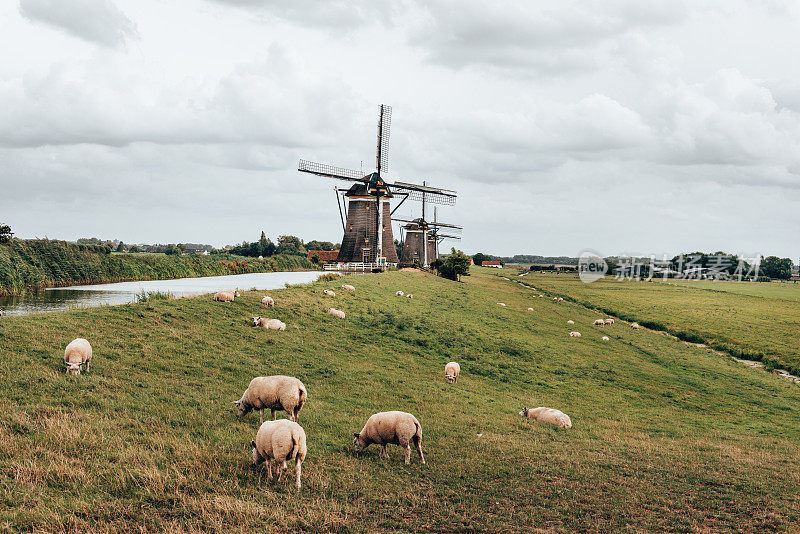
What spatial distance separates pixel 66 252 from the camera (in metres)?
44.5

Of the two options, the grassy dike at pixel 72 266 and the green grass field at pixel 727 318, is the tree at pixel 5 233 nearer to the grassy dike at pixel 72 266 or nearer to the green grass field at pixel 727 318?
the grassy dike at pixel 72 266

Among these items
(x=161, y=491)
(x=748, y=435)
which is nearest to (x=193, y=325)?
(x=161, y=491)

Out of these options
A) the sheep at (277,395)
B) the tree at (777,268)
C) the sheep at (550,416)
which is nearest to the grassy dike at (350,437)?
the sheep at (277,395)

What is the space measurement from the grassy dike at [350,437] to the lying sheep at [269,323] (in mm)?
632

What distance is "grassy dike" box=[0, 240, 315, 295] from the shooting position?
37500 mm

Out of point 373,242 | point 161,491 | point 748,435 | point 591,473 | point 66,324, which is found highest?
point 373,242

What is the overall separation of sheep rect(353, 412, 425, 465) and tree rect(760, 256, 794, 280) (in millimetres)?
206001

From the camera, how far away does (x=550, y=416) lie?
16469 millimetres

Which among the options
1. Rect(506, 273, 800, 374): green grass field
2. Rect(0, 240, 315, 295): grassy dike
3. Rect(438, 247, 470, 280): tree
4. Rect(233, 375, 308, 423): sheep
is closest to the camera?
Rect(233, 375, 308, 423): sheep

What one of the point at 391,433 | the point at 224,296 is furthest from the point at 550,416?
the point at 224,296

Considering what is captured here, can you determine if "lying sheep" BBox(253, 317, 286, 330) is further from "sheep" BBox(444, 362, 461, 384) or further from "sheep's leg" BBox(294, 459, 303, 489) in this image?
"sheep's leg" BBox(294, 459, 303, 489)

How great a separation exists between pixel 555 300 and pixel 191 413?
57.6 m

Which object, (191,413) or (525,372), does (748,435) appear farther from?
(191,413)

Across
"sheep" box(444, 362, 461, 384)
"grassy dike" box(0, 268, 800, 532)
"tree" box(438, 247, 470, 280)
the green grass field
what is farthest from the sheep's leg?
"tree" box(438, 247, 470, 280)
